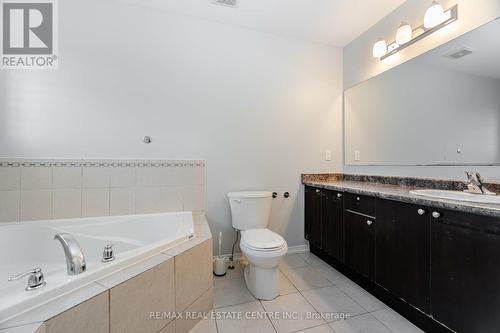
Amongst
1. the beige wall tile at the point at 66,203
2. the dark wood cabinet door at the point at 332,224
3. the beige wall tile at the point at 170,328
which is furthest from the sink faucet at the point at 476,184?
the beige wall tile at the point at 66,203

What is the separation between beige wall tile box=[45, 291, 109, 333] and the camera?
715 millimetres

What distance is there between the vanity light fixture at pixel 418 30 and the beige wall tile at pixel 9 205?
131 inches

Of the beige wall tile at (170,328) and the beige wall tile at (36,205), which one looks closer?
the beige wall tile at (170,328)

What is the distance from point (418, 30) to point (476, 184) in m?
1.28

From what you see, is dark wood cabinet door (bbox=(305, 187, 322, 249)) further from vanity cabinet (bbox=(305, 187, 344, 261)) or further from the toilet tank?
the toilet tank

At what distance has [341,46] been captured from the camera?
2.60 meters

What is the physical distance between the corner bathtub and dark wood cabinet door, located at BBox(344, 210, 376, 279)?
1.25m

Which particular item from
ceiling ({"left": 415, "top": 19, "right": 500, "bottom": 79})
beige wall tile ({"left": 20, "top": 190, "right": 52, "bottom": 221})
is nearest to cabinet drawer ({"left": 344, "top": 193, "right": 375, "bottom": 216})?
ceiling ({"left": 415, "top": 19, "right": 500, "bottom": 79})

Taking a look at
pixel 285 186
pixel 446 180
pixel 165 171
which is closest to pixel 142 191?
pixel 165 171

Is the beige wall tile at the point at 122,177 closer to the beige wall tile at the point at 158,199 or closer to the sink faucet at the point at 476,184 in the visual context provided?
the beige wall tile at the point at 158,199

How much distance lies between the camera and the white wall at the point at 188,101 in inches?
70.8

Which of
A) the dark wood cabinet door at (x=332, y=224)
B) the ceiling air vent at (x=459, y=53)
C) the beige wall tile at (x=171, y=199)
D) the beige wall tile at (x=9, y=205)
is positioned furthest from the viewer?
the beige wall tile at (x=171, y=199)

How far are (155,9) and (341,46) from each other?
203 centimetres

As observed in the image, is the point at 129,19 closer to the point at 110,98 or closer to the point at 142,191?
the point at 110,98
